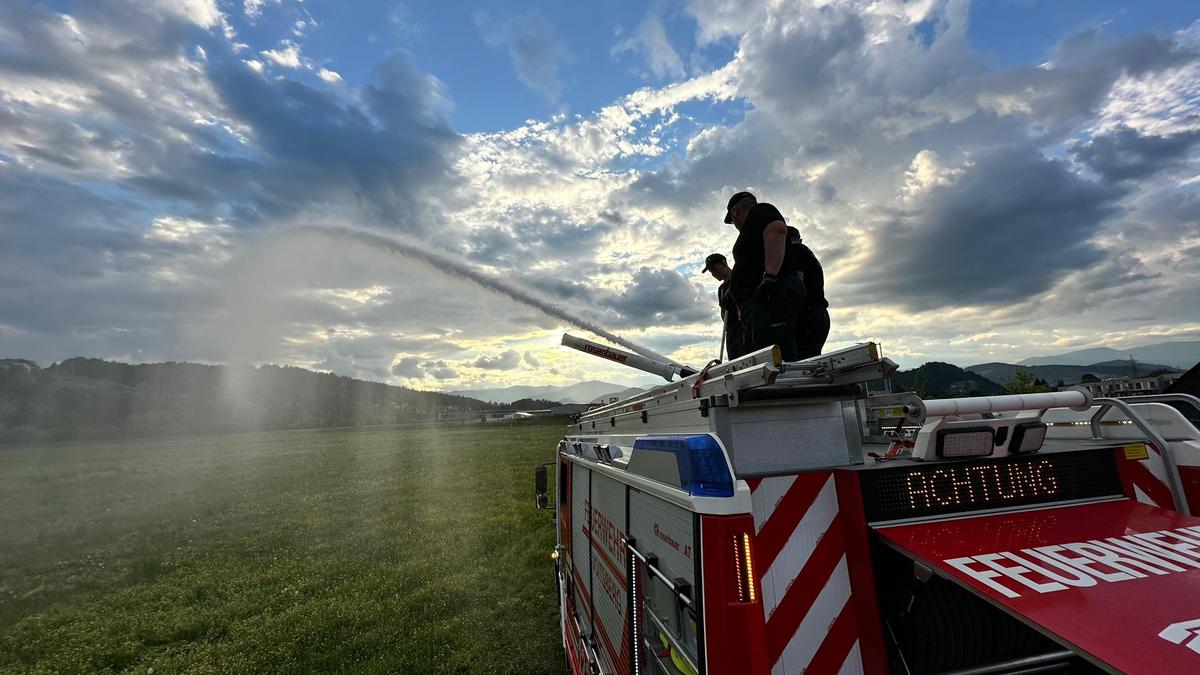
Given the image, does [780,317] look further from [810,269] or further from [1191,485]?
[1191,485]

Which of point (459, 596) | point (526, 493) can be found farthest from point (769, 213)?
point (526, 493)

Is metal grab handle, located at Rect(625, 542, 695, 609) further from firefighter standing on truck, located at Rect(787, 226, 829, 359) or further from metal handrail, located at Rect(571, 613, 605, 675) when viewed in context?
firefighter standing on truck, located at Rect(787, 226, 829, 359)

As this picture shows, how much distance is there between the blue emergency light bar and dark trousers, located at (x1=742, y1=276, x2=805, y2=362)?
185cm

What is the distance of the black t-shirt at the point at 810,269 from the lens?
4.57m

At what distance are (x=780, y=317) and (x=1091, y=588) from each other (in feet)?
7.90

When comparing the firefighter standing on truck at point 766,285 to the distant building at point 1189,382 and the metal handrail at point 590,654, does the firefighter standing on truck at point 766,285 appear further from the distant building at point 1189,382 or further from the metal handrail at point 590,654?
the distant building at point 1189,382

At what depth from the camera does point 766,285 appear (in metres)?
3.87

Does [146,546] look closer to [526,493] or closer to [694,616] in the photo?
[526,493]

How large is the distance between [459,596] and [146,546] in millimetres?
14183

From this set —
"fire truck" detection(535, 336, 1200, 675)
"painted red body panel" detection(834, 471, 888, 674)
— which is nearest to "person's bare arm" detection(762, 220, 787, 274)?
"fire truck" detection(535, 336, 1200, 675)

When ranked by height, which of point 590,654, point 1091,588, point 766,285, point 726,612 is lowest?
point 590,654

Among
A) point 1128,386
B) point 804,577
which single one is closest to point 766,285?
point 804,577

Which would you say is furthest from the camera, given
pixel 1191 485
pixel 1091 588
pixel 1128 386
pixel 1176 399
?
pixel 1128 386

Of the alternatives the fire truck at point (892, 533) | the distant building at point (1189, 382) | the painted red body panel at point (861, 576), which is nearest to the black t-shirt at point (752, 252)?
the fire truck at point (892, 533)
